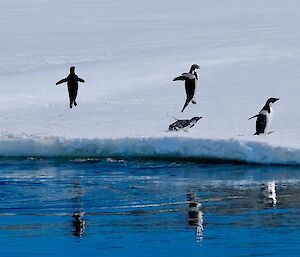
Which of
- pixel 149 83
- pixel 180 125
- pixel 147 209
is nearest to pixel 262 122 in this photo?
pixel 180 125

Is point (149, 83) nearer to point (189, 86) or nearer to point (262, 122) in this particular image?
point (189, 86)

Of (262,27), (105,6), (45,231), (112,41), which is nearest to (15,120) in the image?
(45,231)

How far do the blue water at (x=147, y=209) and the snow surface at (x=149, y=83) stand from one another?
0.54m

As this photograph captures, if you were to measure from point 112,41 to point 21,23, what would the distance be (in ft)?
25.6

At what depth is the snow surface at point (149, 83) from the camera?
1335 centimetres

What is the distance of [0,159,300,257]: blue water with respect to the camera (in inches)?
325

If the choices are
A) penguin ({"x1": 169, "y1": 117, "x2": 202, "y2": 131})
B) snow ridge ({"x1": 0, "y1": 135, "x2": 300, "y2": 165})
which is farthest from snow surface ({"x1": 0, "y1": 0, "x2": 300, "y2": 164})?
penguin ({"x1": 169, "y1": 117, "x2": 202, "y2": 131})

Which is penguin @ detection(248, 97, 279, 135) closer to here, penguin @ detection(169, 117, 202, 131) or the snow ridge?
penguin @ detection(169, 117, 202, 131)

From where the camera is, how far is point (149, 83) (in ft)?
62.8

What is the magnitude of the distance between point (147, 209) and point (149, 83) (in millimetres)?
9560

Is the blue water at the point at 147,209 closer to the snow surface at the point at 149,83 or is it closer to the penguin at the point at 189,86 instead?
the snow surface at the point at 149,83

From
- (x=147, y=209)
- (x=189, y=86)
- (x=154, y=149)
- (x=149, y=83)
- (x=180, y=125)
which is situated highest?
(x=149, y=83)

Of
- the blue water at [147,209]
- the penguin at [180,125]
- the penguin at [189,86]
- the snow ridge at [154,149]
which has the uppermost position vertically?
the penguin at [189,86]

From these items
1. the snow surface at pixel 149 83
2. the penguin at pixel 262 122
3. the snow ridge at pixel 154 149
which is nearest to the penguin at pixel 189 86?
the snow surface at pixel 149 83
